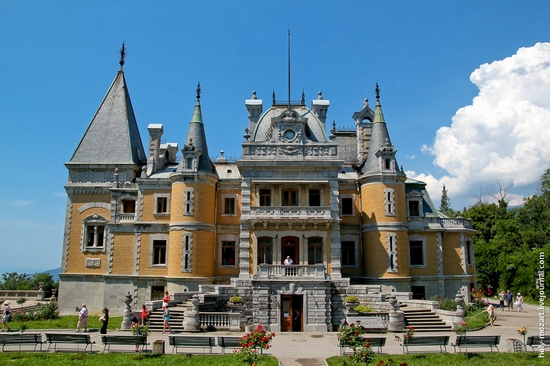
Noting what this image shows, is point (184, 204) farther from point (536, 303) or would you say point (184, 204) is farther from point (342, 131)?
point (536, 303)

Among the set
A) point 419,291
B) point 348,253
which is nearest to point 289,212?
point 348,253

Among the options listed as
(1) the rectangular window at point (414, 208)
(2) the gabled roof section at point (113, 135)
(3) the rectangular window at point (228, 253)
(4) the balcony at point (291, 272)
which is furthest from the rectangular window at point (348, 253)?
(2) the gabled roof section at point (113, 135)

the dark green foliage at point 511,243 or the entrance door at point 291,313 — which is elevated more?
the dark green foliage at point 511,243

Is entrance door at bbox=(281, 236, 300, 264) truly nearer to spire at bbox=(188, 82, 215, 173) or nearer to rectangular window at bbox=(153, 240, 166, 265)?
spire at bbox=(188, 82, 215, 173)

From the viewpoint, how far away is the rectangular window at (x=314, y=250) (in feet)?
101

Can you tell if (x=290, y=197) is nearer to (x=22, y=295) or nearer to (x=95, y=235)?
(x=95, y=235)

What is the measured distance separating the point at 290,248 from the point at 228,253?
6429 mm

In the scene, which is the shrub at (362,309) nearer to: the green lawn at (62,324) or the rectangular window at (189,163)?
the green lawn at (62,324)

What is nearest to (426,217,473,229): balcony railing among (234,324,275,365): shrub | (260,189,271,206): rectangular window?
(260,189,271,206): rectangular window

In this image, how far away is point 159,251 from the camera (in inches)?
1387

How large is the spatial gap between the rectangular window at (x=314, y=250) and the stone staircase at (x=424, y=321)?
701cm

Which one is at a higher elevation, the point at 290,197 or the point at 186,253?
the point at 290,197

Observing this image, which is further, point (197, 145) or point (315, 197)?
point (197, 145)

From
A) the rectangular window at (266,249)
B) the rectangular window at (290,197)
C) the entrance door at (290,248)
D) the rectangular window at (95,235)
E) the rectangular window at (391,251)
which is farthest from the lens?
the rectangular window at (95,235)
